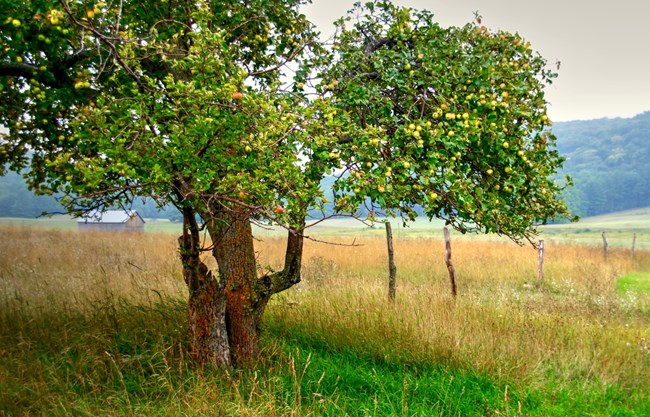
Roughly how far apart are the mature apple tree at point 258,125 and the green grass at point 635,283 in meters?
12.6

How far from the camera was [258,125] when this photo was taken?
417cm

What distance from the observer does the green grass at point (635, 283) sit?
1588cm

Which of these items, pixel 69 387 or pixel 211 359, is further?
pixel 211 359

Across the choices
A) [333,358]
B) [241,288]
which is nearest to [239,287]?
[241,288]

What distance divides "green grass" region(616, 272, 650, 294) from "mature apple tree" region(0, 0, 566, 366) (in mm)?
12628

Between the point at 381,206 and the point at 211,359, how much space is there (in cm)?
322

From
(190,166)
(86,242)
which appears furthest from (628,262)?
(86,242)

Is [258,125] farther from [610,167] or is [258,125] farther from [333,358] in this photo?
[610,167]

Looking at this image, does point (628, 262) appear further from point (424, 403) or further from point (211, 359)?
point (211, 359)

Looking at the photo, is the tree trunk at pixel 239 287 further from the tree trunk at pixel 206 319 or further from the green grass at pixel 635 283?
the green grass at pixel 635 283

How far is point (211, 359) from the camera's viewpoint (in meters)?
6.11

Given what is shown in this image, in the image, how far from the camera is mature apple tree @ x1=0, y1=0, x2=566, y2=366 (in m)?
4.11

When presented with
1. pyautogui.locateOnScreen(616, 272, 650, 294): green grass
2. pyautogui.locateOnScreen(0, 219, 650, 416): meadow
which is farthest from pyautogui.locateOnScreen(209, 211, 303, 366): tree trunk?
pyautogui.locateOnScreen(616, 272, 650, 294): green grass

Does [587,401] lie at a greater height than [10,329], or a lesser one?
lesser
